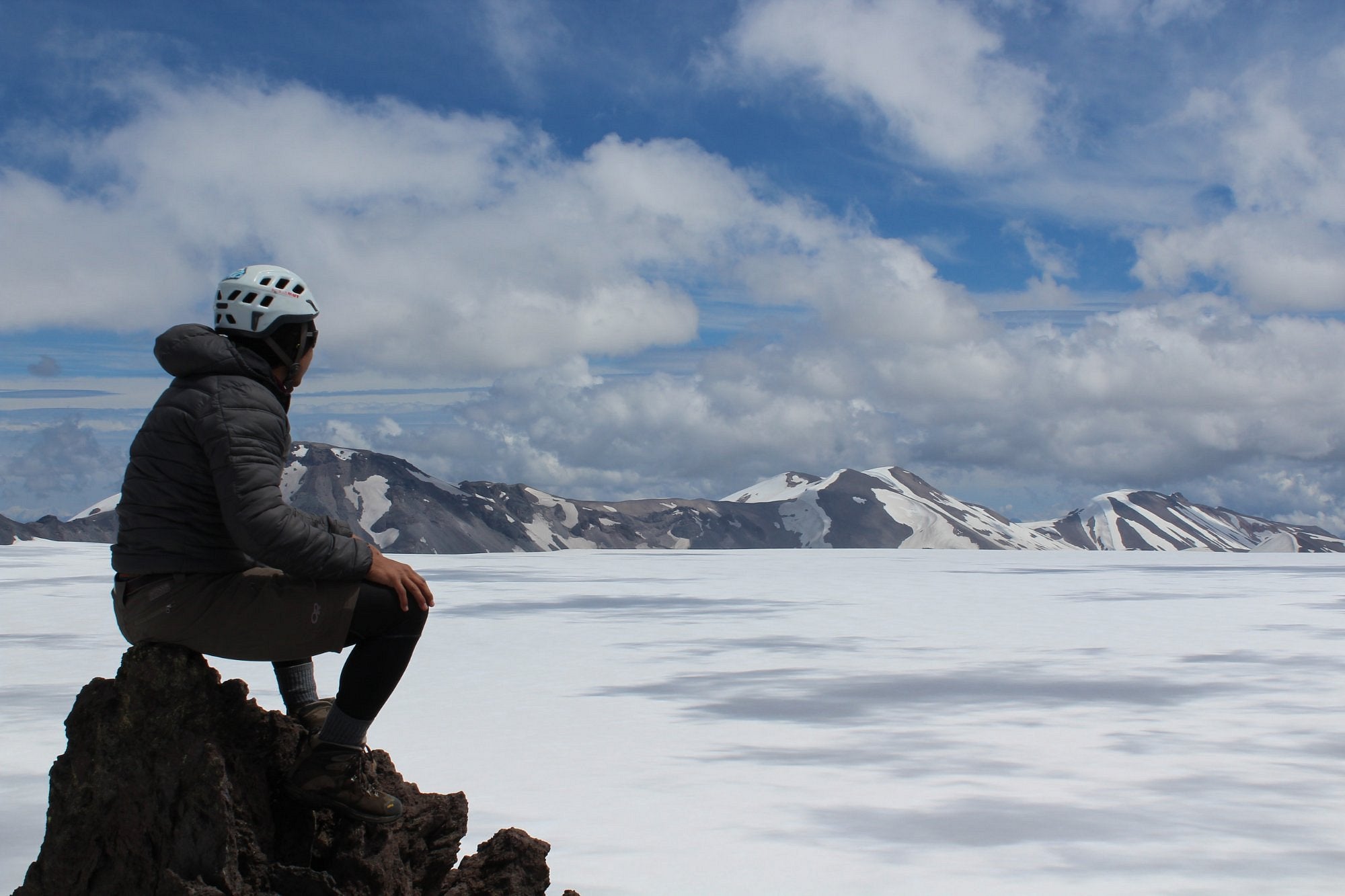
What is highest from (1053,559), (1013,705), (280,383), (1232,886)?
(1053,559)

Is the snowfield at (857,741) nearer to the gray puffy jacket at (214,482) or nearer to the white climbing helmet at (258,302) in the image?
the gray puffy jacket at (214,482)

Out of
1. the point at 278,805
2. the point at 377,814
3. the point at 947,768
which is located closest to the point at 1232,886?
the point at 947,768

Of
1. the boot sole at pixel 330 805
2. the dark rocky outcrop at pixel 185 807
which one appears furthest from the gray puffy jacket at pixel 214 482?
the boot sole at pixel 330 805

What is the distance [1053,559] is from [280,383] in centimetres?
4020

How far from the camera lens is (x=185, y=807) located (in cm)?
368

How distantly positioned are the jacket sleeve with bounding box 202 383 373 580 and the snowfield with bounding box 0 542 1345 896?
2.06 m

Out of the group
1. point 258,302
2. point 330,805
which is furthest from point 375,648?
point 258,302

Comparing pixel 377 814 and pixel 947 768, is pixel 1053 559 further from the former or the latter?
pixel 377 814

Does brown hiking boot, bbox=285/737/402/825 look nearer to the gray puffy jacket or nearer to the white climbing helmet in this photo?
the gray puffy jacket

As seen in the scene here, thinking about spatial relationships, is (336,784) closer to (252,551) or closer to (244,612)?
(244,612)

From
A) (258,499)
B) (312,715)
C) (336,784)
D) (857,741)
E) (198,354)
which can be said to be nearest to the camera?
(258,499)

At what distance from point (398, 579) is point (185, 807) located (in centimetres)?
106

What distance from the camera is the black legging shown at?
Answer: 3797 mm

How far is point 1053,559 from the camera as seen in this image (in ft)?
133
